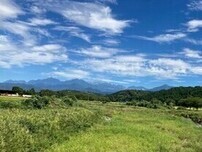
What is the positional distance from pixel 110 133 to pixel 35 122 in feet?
40.9

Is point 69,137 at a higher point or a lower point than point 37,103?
lower

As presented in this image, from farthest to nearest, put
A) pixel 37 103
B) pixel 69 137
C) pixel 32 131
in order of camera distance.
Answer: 1. pixel 37 103
2. pixel 69 137
3. pixel 32 131

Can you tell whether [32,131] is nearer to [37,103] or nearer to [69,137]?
[69,137]

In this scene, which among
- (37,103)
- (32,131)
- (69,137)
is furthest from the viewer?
(37,103)

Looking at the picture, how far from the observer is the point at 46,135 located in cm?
3103

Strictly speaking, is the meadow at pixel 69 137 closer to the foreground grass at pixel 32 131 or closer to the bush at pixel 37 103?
the foreground grass at pixel 32 131

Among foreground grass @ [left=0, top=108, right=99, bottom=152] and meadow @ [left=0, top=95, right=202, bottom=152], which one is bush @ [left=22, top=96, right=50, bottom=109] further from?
foreground grass @ [left=0, top=108, right=99, bottom=152]

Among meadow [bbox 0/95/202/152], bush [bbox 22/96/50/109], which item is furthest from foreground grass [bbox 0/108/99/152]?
bush [bbox 22/96/50/109]

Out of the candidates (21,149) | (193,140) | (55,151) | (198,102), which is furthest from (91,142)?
(198,102)

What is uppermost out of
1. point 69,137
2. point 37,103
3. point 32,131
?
point 37,103

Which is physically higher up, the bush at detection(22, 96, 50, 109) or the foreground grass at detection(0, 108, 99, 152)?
the bush at detection(22, 96, 50, 109)

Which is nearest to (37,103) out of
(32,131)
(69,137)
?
(69,137)

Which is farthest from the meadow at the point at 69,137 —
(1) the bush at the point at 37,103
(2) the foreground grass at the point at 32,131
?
(1) the bush at the point at 37,103

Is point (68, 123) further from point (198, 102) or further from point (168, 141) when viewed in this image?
point (198, 102)
